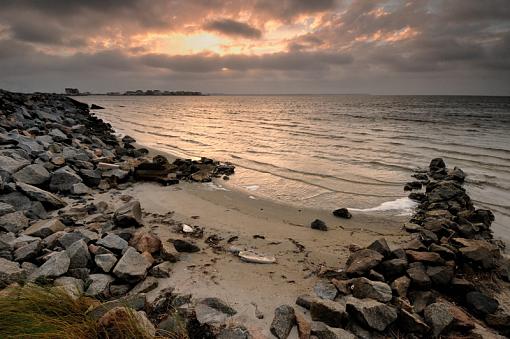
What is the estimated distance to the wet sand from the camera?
4.45 metres

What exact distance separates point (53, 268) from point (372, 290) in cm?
424

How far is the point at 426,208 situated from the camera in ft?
28.8

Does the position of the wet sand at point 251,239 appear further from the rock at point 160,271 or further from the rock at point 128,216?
the rock at point 128,216

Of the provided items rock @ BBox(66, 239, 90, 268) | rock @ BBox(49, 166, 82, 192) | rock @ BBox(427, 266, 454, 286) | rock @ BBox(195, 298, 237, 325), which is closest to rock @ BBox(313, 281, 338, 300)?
rock @ BBox(195, 298, 237, 325)

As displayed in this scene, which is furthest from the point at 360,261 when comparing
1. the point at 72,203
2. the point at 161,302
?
the point at 72,203

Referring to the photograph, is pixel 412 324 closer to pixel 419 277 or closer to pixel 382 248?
pixel 419 277

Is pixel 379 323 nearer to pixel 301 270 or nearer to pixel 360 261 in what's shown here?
pixel 360 261

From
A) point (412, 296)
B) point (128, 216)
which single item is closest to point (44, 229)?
point (128, 216)

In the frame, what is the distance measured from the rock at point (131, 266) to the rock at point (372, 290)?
3.00 meters

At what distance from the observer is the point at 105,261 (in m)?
4.46

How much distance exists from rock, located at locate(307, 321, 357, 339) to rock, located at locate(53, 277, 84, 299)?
2792 millimetres

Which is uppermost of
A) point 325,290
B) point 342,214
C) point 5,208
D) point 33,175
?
point 33,175

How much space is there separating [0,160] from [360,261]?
28.9 ft

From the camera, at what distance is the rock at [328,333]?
136 inches
